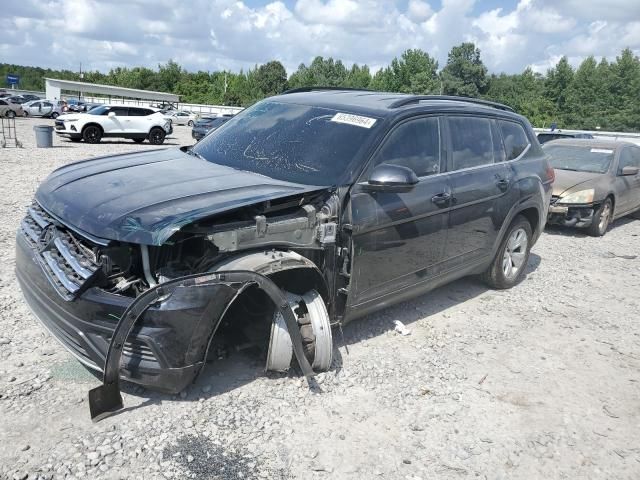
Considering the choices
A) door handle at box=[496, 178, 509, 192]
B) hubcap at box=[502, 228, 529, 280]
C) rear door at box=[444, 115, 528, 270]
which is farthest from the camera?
hubcap at box=[502, 228, 529, 280]

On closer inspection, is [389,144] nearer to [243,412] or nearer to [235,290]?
[235,290]

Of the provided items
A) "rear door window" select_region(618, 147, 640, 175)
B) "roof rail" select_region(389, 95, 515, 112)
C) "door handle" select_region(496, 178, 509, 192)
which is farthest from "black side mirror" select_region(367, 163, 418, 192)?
"rear door window" select_region(618, 147, 640, 175)

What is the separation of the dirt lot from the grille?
2.49 ft

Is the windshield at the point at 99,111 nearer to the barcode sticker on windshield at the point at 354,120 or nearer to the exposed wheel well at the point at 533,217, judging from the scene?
the exposed wheel well at the point at 533,217

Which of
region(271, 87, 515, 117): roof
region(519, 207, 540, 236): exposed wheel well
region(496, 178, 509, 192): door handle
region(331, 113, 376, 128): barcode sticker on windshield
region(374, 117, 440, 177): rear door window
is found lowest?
region(519, 207, 540, 236): exposed wheel well

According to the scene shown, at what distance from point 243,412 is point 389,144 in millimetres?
2202

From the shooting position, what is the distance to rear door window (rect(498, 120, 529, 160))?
5.54 metres

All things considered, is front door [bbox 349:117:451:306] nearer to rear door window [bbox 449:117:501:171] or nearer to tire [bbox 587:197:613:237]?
rear door window [bbox 449:117:501:171]

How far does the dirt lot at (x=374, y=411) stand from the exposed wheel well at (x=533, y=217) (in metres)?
1.29

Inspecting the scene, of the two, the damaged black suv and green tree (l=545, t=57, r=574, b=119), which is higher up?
green tree (l=545, t=57, r=574, b=119)

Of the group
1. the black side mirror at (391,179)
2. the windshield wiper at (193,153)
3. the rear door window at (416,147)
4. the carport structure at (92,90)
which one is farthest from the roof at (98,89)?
the black side mirror at (391,179)

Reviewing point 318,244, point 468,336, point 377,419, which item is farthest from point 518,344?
point 318,244

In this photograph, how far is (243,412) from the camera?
3287 mm

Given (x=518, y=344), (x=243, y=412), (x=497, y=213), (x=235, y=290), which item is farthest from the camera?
(x=497, y=213)
